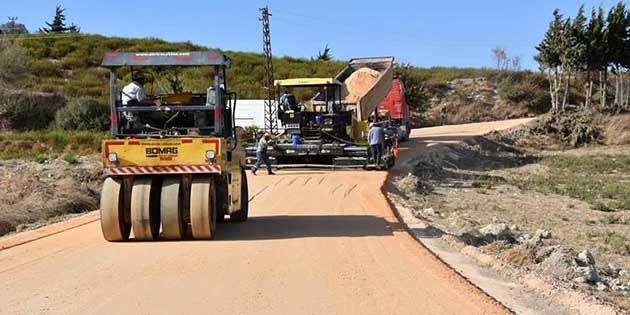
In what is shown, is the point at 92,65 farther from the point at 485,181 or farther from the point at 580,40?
the point at 485,181

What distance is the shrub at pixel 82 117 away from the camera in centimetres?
4238

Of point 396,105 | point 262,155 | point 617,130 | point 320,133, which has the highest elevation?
point 396,105

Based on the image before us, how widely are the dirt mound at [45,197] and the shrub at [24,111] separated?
23005 mm

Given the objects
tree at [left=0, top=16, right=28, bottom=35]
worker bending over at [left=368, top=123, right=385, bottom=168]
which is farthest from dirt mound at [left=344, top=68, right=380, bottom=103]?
tree at [left=0, top=16, right=28, bottom=35]

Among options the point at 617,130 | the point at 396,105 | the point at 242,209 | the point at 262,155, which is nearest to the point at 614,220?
the point at 242,209

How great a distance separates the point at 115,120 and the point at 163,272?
358 centimetres

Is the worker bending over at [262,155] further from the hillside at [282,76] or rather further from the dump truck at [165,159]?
the hillside at [282,76]

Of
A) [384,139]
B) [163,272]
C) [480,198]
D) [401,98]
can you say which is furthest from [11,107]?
[163,272]

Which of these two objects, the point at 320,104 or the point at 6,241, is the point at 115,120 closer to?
the point at 6,241

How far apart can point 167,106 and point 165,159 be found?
101 cm

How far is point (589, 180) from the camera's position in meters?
26.6

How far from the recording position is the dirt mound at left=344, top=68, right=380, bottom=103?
2994 cm

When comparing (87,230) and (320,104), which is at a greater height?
(320,104)

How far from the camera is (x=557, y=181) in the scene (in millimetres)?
26359
